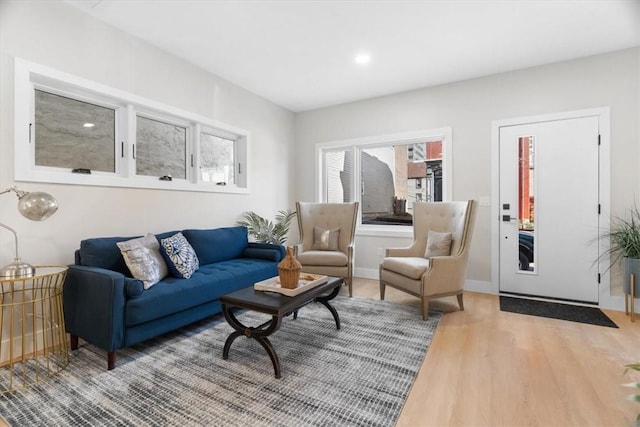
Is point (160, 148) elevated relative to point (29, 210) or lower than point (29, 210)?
elevated

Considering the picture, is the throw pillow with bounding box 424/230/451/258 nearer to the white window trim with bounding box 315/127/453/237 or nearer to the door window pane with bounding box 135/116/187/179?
the white window trim with bounding box 315/127/453/237

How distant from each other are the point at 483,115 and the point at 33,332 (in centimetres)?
486

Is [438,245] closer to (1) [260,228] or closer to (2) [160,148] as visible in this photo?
(1) [260,228]

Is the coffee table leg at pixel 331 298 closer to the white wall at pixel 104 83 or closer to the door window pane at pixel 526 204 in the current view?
the white wall at pixel 104 83

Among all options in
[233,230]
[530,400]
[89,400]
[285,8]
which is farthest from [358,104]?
[89,400]

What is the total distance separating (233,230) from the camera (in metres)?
3.56

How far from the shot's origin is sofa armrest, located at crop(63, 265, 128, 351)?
1924mm

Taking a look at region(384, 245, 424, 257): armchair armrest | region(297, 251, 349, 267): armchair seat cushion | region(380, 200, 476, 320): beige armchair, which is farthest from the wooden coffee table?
region(384, 245, 424, 257): armchair armrest

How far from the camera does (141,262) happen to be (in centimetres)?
230

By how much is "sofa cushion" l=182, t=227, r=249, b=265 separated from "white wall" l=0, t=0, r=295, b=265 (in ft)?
1.03

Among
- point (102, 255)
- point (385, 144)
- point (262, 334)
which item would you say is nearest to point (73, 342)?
point (102, 255)

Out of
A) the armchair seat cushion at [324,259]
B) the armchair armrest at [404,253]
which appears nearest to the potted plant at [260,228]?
the armchair seat cushion at [324,259]

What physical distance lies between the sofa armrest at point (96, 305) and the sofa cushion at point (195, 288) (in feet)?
0.27

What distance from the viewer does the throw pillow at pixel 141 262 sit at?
228 centimetres
